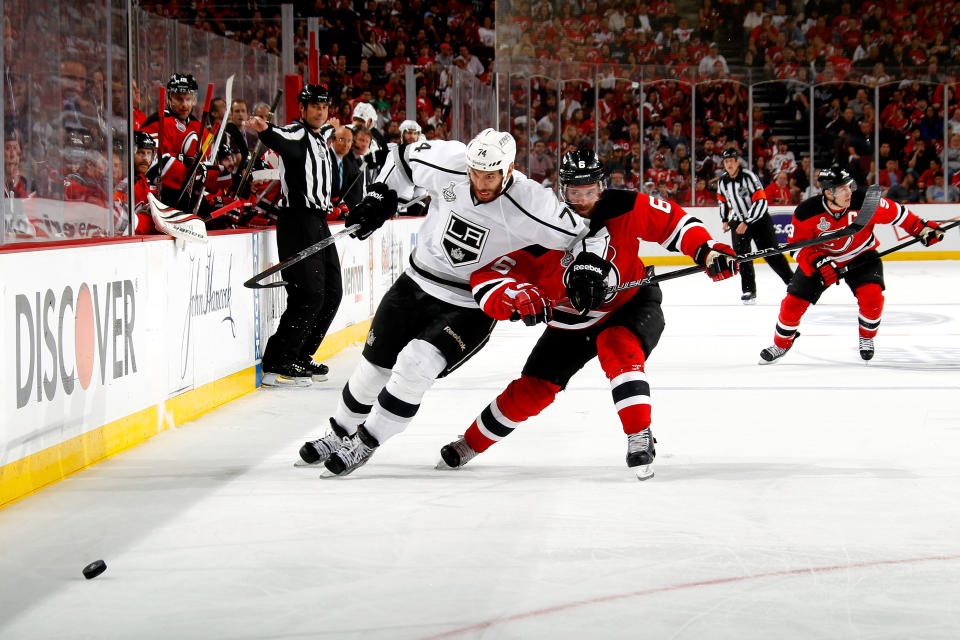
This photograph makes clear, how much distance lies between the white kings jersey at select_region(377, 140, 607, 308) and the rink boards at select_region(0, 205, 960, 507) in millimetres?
1002

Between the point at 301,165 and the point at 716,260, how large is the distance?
2.40 metres

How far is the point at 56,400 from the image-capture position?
11.2 feet

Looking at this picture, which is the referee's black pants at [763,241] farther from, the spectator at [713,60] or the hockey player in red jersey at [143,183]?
the hockey player in red jersey at [143,183]

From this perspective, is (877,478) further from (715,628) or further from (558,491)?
(715,628)

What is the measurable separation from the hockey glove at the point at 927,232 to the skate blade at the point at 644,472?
9.40 feet

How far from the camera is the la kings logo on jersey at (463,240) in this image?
A: 3439mm

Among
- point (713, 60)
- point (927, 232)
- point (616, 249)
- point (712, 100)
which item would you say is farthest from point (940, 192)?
point (616, 249)

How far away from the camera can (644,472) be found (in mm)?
3502

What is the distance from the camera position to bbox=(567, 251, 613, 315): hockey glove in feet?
11.0

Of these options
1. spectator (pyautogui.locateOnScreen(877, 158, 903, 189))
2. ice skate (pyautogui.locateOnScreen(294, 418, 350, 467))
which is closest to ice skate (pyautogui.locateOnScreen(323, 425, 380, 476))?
ice skate (pyautogui.locateOnScreen(294, 418, 350, 467))

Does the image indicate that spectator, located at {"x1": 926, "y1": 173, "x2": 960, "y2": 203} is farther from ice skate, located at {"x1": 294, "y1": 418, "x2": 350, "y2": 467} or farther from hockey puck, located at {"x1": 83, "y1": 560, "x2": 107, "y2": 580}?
hockey puck, located at {"x1": 83, "y1": 560, "x2": 107, "y2": 580}

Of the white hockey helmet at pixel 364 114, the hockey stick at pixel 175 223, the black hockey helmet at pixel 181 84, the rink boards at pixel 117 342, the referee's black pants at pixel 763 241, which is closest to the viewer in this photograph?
the rink boards at pixel 117 342

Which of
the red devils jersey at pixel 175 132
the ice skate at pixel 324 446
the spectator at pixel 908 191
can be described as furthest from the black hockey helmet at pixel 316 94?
the spectator at pixel 908 191

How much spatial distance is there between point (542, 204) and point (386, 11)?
12931mm
